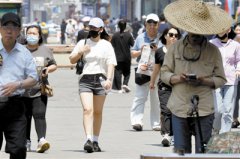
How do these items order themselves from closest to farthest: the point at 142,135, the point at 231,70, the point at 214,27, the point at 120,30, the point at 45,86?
the point at 214,27
the point at 45,86
the point at 231,70
the point at 142,135
the point at 120,30

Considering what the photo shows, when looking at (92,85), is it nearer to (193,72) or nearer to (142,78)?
(142,78)

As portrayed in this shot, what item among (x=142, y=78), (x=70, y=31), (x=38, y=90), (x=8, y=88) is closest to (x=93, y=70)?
(x=38, y=90)

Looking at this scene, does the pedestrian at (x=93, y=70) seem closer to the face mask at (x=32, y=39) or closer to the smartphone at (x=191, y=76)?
the face mask at (x=32, y=39)

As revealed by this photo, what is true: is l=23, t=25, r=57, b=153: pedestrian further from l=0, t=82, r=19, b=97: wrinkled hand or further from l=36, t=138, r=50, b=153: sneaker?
l=0, t=82, r=19, b=97: wrinkled hand

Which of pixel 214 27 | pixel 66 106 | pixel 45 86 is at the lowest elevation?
pixel 66 106

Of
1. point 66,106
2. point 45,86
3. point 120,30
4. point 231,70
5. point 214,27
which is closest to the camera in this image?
point 214,27

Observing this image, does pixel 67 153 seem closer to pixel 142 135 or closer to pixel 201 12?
pixel 142 135

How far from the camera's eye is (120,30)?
2600 cm

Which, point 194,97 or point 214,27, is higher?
point 214,27

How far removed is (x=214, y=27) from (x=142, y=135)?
21.9 ft

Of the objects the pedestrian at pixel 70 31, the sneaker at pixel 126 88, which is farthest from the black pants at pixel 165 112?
the pedestrian at pixel 70 31

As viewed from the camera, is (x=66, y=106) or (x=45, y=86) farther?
(x=66, y=106)

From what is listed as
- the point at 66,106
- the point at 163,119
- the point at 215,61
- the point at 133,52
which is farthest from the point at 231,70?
the point at 66,106

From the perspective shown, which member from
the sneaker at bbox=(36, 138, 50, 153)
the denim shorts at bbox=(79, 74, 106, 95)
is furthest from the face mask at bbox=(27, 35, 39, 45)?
the sneaker at bbox=(36, 138, 50, 153)
